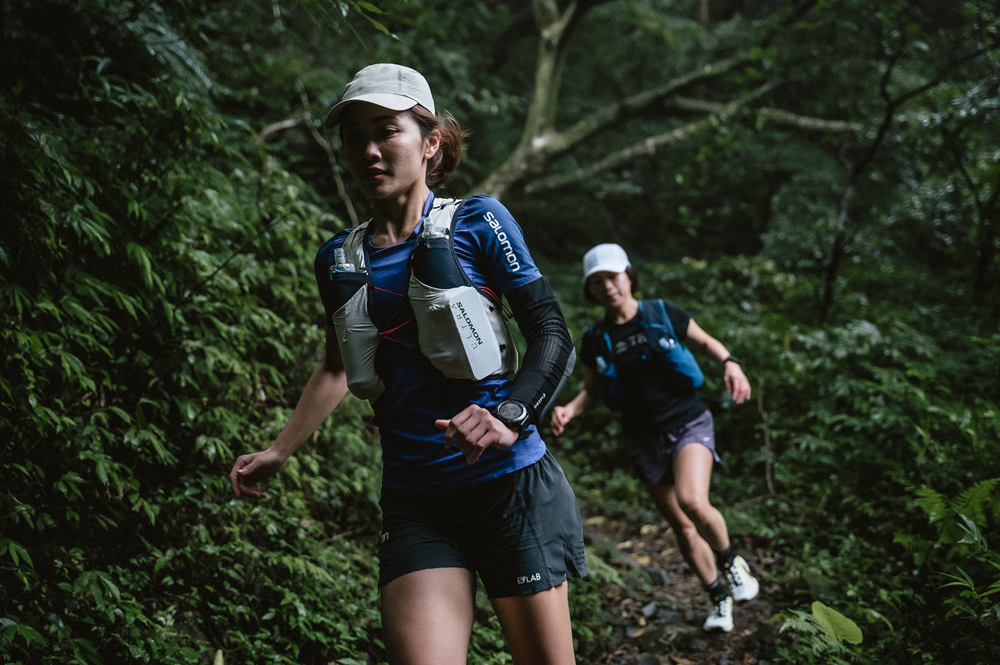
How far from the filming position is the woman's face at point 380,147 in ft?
6.45

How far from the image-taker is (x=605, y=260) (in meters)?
4.44

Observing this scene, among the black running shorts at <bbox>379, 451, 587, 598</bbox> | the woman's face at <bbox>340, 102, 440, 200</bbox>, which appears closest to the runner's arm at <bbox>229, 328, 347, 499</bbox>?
the black running shorts at <bbox>379, 451, 587, 598</bbox>

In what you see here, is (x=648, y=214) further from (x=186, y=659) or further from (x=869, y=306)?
(x=186, y=659)

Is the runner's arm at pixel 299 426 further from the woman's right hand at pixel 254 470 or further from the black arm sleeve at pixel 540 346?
the black arm sleeve at pixel 540 346

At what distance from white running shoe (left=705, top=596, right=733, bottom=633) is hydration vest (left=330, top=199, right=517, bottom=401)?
3318 mm

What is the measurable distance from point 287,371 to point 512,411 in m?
3.87

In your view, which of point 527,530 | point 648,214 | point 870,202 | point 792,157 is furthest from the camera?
point 648,214

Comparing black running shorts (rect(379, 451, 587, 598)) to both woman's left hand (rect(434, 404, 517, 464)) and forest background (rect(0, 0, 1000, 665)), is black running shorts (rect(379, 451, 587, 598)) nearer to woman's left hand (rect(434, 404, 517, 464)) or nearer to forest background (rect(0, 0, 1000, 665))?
woman's left hand (rect(434, 404, 517, 464))

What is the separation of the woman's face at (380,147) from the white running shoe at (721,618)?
3.84 metres

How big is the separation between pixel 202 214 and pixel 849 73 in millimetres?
10161

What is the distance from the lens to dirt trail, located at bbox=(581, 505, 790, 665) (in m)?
4.13

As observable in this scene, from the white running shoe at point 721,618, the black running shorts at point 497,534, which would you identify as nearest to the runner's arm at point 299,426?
the black running shorts at point 497,534

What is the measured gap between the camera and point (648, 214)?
16.9m

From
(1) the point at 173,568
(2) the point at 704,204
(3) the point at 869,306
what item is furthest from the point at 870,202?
(1) the point at 173,568
